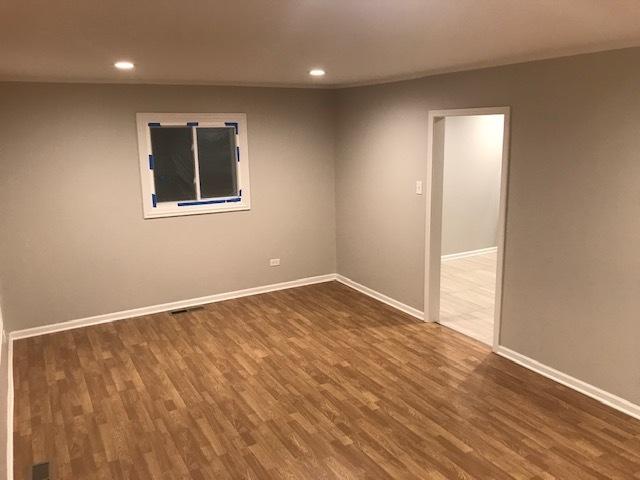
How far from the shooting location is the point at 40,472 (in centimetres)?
281

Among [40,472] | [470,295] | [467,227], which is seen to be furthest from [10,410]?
[467,227]

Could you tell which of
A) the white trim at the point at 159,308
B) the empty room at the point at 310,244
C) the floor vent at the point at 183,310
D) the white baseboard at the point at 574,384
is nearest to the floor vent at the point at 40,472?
the empty room at the point at 310,244

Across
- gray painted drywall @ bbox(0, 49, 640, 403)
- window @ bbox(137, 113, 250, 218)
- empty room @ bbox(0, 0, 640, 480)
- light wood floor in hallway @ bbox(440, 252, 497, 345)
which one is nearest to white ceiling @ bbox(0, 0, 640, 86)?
empty room @ bbox(0, 0, 640, 480)

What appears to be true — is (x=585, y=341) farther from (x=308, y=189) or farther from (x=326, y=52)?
(x=308, y=189)

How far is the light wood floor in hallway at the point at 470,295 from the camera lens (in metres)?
4.73

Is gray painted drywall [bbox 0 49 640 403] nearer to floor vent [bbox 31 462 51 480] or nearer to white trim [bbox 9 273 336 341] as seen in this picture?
white trim [bbox 9 273 336 341]

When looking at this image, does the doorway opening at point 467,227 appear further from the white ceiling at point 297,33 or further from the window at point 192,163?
the window at point 192,163

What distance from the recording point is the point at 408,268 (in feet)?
16.5

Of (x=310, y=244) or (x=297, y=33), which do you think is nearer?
(x=297, y=33)

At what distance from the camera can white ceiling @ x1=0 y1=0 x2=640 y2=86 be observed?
202 cm

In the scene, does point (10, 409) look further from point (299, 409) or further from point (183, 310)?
point (183, 310)

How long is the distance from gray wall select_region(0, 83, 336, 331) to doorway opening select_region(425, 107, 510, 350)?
5.30 ft

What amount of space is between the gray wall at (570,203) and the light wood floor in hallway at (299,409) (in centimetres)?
35

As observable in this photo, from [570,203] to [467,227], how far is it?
3.74 metres
